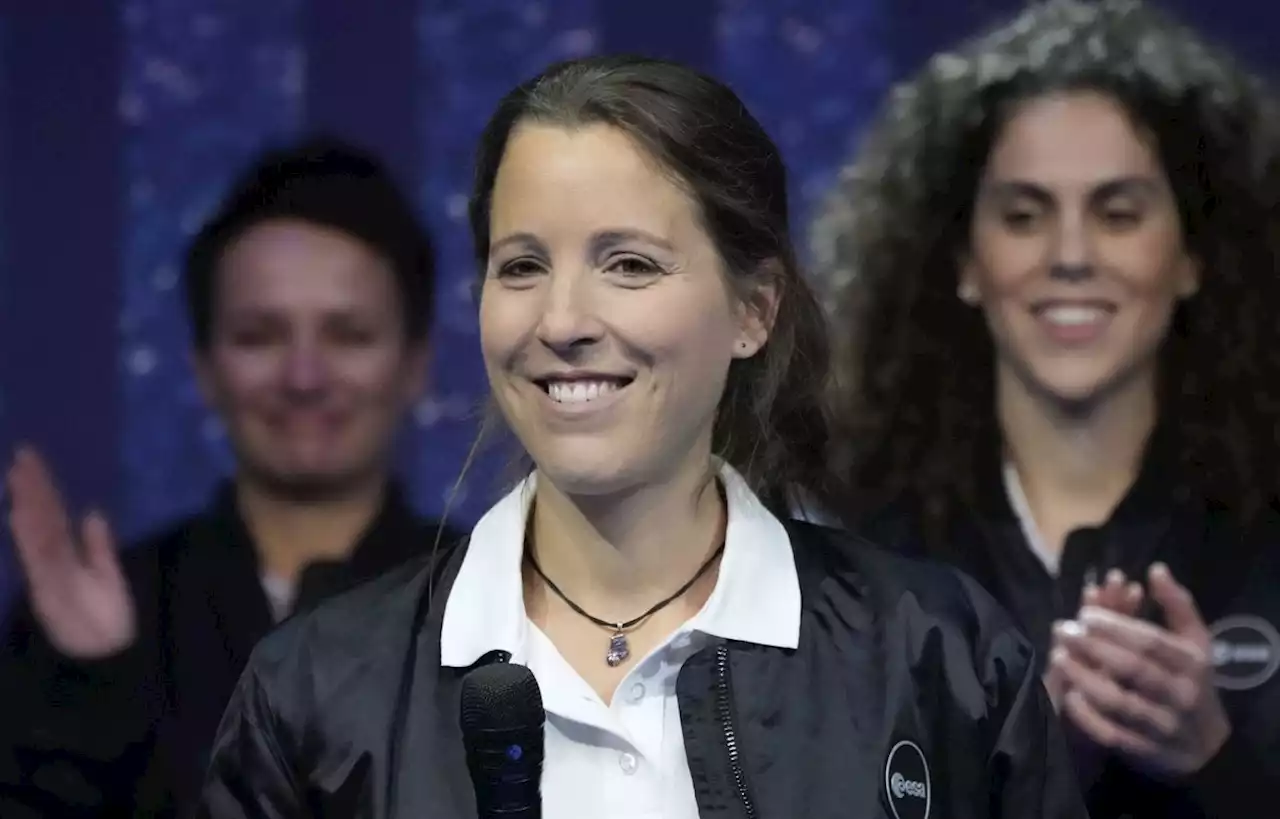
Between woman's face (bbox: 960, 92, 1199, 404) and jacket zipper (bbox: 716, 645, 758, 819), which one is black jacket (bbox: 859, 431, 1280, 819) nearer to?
woman's face (bbox: 960, 92, 1199, 404)

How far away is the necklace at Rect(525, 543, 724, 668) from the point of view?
141cm

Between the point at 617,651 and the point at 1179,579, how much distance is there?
843 mm

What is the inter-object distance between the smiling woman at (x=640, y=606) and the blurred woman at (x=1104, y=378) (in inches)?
16.8

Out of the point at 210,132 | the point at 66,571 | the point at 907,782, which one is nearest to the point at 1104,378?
the point at 907,782

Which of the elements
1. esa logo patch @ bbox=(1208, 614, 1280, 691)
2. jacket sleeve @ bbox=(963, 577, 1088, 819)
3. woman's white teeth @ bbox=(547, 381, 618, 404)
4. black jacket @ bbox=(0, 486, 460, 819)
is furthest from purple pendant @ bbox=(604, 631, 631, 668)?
esa logo patch @ bbox=(1208, 614, 1280, 691)

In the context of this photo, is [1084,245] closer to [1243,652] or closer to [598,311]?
[1243,652]

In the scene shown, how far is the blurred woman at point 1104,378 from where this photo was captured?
1.85 meters

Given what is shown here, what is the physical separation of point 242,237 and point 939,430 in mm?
946

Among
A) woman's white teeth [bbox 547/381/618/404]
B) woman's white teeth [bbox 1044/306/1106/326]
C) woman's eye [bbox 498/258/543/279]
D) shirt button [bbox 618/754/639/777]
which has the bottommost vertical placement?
shirt button [bbox 618/754/639/777]

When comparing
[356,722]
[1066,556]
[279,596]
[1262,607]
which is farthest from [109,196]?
[1262,607]

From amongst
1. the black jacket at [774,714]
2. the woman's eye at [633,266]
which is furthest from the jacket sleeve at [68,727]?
the woman's eye at [633,266]

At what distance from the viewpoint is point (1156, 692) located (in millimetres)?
1845

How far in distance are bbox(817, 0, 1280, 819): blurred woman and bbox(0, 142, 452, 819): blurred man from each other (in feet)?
1.95

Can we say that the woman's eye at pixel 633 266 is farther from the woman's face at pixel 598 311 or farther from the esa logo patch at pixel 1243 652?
the esa logo patch at pixel 1243 652
